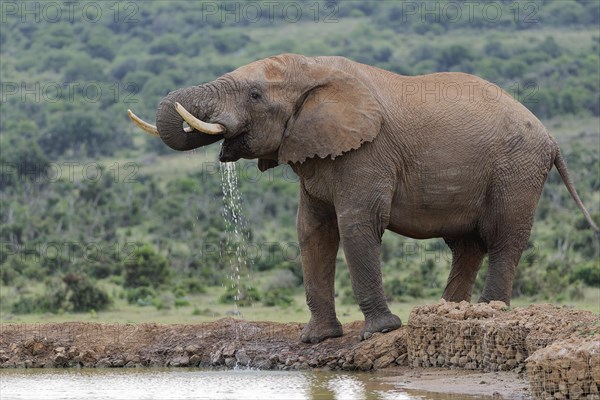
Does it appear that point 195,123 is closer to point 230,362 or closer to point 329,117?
point 329,117

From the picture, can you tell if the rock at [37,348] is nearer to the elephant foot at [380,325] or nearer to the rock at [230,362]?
the rock at [230,362]

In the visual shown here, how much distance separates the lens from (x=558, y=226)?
3278 centimetres

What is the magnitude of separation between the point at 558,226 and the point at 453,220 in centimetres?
1919

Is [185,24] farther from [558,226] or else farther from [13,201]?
[558,226]

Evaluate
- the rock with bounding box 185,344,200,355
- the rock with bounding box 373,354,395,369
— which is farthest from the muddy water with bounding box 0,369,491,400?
the rock with bounding box 185,344,200,355

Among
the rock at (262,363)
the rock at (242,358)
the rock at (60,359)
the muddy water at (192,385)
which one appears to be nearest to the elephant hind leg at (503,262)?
the muddy water at (192,385)

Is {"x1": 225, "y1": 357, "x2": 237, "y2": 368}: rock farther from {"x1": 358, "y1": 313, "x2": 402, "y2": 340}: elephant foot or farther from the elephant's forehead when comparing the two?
the elephant's forehead

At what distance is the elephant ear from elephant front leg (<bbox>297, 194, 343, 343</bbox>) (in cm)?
74

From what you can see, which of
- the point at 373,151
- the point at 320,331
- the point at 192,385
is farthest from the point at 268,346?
the point at 373,151

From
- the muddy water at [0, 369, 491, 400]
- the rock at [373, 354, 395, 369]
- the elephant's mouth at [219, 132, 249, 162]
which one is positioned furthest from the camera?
the elephant's mouth at [219, 132, 249, 162]

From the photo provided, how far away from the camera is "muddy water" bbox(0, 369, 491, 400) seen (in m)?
11.8

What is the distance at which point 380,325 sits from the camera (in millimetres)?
13656

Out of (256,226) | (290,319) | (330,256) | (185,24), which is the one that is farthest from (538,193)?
(185,24)

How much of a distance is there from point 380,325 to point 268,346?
1.21m
